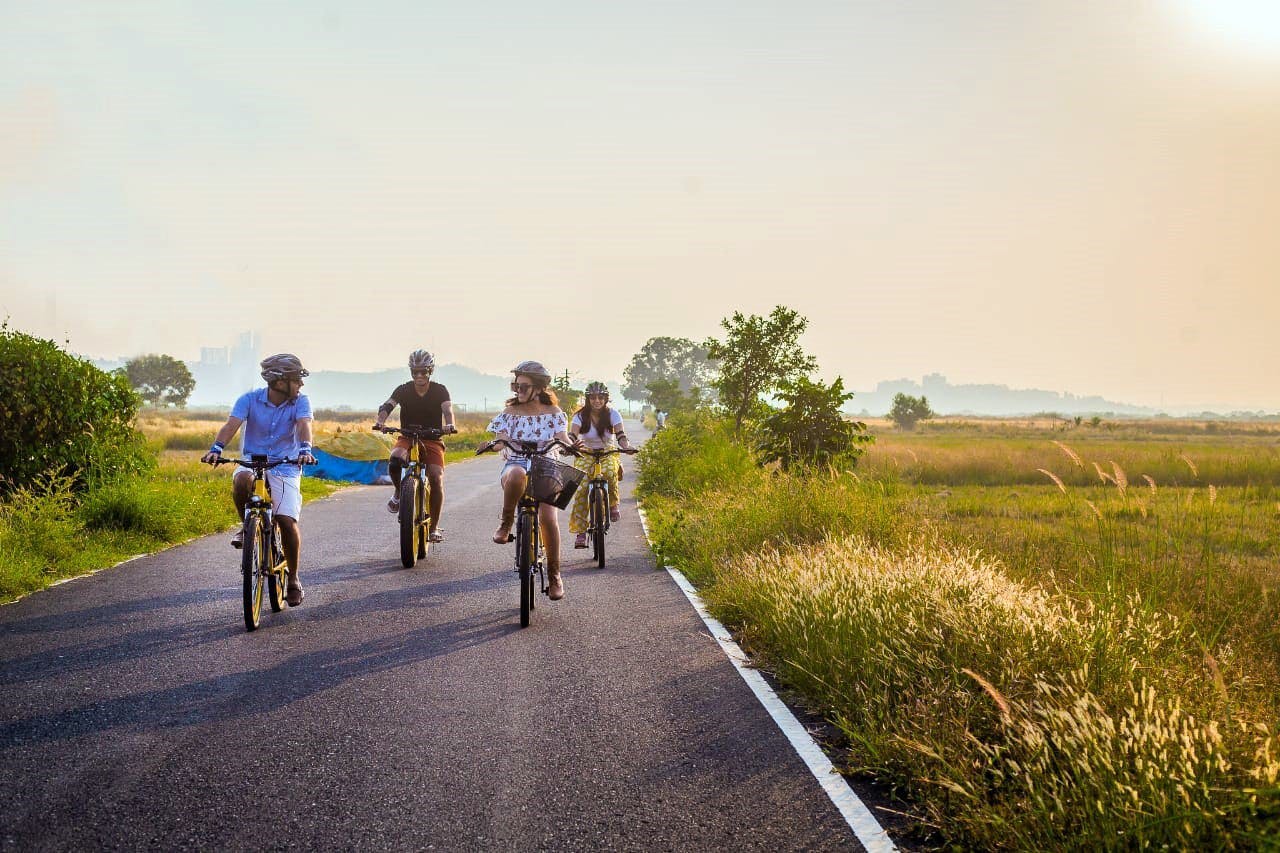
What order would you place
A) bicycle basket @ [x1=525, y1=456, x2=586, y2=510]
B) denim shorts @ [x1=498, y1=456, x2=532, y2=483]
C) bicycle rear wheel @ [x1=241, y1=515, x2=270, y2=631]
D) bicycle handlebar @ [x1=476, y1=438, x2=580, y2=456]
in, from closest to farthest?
Result: bicycle rear wheel @ [x1=241, y1=515, x2=270, y2=631], bicycle basket @ [x1=525, y1=456, x2=586, y2=510], bicycle handlebar @ [x1=476, y1=438, x2=580, y2=456], denim shorts @ [x1=498, y1=456, x2=532, y2=483]

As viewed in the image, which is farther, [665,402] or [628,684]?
[665,402]

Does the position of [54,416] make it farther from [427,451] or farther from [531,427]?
[531,427]

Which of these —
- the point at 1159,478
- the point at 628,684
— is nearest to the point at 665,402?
the point at 1159,478

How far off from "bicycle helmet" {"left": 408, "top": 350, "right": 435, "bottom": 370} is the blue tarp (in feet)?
44.9

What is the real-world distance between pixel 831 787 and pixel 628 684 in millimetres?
1913

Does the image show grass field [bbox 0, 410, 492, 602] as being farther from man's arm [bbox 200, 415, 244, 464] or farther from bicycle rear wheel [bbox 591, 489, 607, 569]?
bicycle rear wheel [bbox 591, 489, 607, 569]

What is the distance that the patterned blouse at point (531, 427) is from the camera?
312 inches

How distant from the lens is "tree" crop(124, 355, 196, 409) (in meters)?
130

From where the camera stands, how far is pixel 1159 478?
31000 millimetres

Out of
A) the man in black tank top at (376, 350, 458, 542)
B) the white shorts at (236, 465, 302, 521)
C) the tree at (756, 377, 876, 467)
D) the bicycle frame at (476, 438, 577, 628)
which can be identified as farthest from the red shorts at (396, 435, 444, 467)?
the tree at (756, 377, 876, 467)

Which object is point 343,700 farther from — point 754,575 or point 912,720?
point 754,575

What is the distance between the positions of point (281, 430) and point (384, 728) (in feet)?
11.3

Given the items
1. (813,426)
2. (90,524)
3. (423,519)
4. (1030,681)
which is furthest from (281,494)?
(813,426)

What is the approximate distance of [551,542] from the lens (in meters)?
7.91
